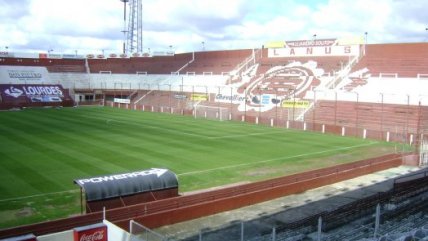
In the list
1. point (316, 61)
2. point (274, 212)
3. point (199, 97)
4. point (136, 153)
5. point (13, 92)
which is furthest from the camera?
point (13, 92)

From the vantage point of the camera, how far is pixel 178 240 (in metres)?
16.8

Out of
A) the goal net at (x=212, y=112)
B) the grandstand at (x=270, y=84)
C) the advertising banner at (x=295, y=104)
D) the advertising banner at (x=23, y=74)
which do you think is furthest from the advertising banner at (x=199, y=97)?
the advertising banner at (x=23, y=74)

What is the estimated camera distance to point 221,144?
37.6 meters

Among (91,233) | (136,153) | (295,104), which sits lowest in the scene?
(91,233)

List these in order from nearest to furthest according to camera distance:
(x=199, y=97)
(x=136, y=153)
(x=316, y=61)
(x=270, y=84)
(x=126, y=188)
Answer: (x=126, y=188) < (x=136, y=153) < (x=270, y=84) < (x=316, y=61) < (x=199, y=97)

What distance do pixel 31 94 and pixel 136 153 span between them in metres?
48.0

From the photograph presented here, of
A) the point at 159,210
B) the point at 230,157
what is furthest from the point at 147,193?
the point at 230,157

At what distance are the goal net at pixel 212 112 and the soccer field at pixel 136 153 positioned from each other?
7.23 metres

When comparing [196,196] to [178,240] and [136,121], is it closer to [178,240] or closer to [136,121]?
[178,240]

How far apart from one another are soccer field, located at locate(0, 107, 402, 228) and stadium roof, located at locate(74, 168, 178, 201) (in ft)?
6.99

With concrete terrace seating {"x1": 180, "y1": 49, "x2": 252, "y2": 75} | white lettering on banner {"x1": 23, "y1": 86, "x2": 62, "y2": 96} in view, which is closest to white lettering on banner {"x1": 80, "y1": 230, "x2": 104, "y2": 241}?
concrete terrace seating {"x1": 180, "y1": 49, "x2": 252, "y2": 75}

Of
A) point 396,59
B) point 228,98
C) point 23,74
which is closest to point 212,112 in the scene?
point 228,98

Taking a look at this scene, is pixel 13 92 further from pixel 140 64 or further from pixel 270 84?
pixel 270 84

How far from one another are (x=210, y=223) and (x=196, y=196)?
1.69m
